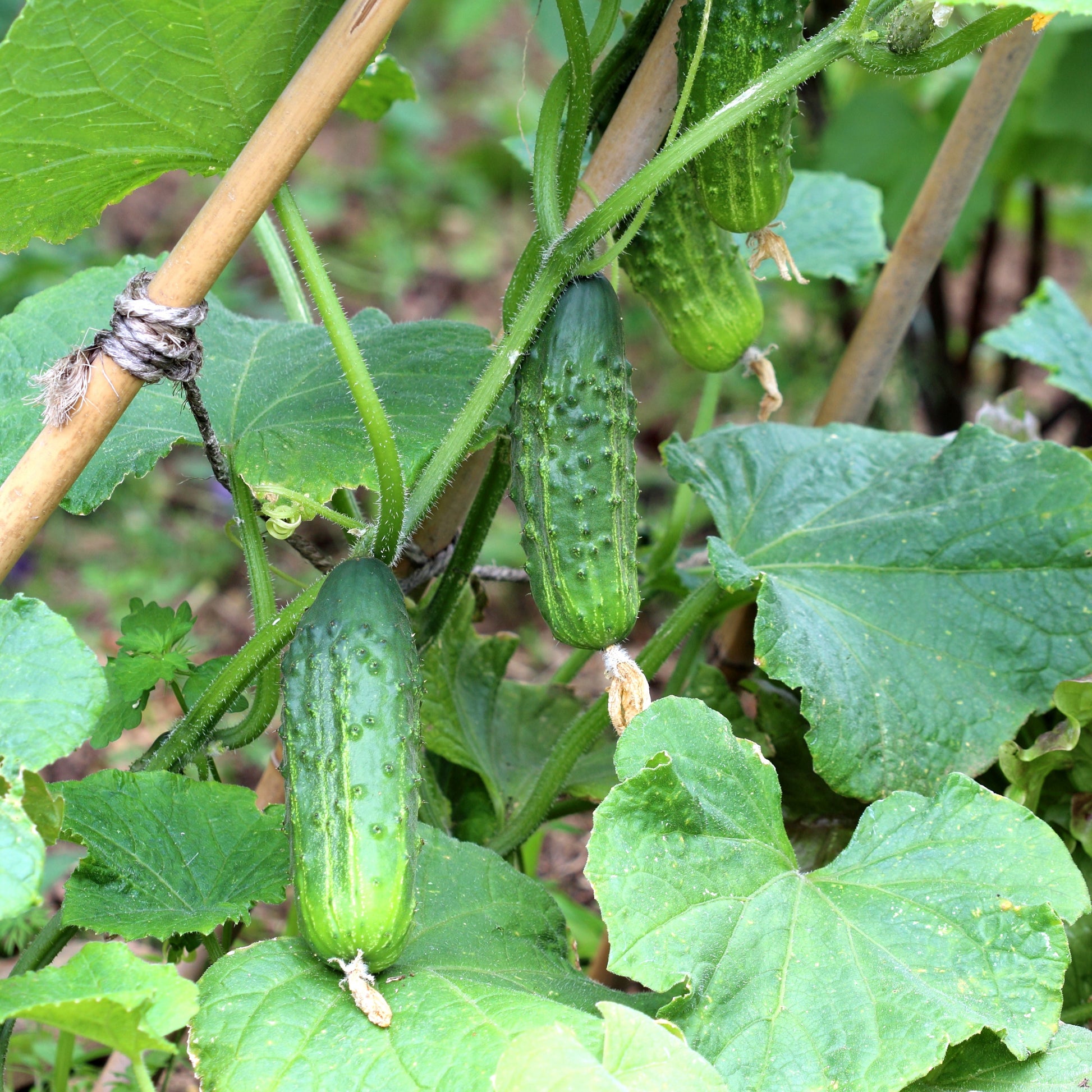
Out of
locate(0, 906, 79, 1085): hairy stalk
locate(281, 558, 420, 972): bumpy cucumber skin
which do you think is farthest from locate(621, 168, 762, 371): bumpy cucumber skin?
locate(0, 906, 79, 1085): hairy stalk

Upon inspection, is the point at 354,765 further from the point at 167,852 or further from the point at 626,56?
the point at 626,56

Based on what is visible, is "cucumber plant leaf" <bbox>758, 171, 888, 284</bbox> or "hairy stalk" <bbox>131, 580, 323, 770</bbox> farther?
"cucumber plant leaf" <bbox>758, 171, 888, 284</bbox>

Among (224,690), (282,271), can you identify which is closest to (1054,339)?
(282,271)

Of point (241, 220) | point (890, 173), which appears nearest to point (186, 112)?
point (241, 220)

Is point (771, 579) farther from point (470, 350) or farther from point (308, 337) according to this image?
point (308, 337)

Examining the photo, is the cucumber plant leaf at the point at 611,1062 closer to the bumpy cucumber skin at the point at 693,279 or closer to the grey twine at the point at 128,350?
the grey twine at the point at 128,350

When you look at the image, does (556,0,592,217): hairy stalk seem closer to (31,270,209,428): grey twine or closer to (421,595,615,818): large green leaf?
(31,270,209,428): grey twine
